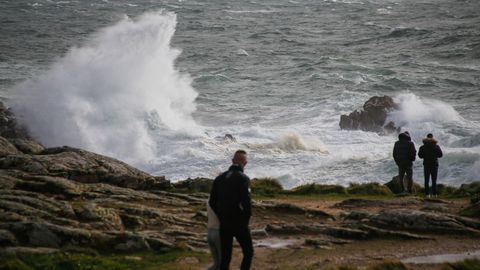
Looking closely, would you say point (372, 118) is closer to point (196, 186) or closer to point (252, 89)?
point (252, 89)

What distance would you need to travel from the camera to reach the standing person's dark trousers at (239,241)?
956 centimetres

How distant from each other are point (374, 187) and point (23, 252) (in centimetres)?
1003

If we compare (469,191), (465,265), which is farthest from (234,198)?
(469,191)

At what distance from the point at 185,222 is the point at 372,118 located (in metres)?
20.8

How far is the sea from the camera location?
2866 cm

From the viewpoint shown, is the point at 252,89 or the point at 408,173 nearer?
the point at 408,173

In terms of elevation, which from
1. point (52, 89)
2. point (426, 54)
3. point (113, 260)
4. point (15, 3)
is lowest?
point (113, 260)

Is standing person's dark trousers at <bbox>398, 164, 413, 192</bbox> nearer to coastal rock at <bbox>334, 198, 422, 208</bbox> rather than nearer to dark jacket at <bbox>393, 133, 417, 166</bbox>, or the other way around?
dark jacket at <bbox>393, 133, 417, 166</bbox>

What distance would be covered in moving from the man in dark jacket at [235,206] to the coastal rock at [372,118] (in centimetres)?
2404

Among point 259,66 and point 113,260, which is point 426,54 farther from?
point 113,260

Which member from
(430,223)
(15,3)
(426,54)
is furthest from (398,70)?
(15,3)

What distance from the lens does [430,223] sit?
13.3 metres

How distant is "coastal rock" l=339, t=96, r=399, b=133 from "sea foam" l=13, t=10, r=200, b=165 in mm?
7122

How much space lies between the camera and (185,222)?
14.2 meters
